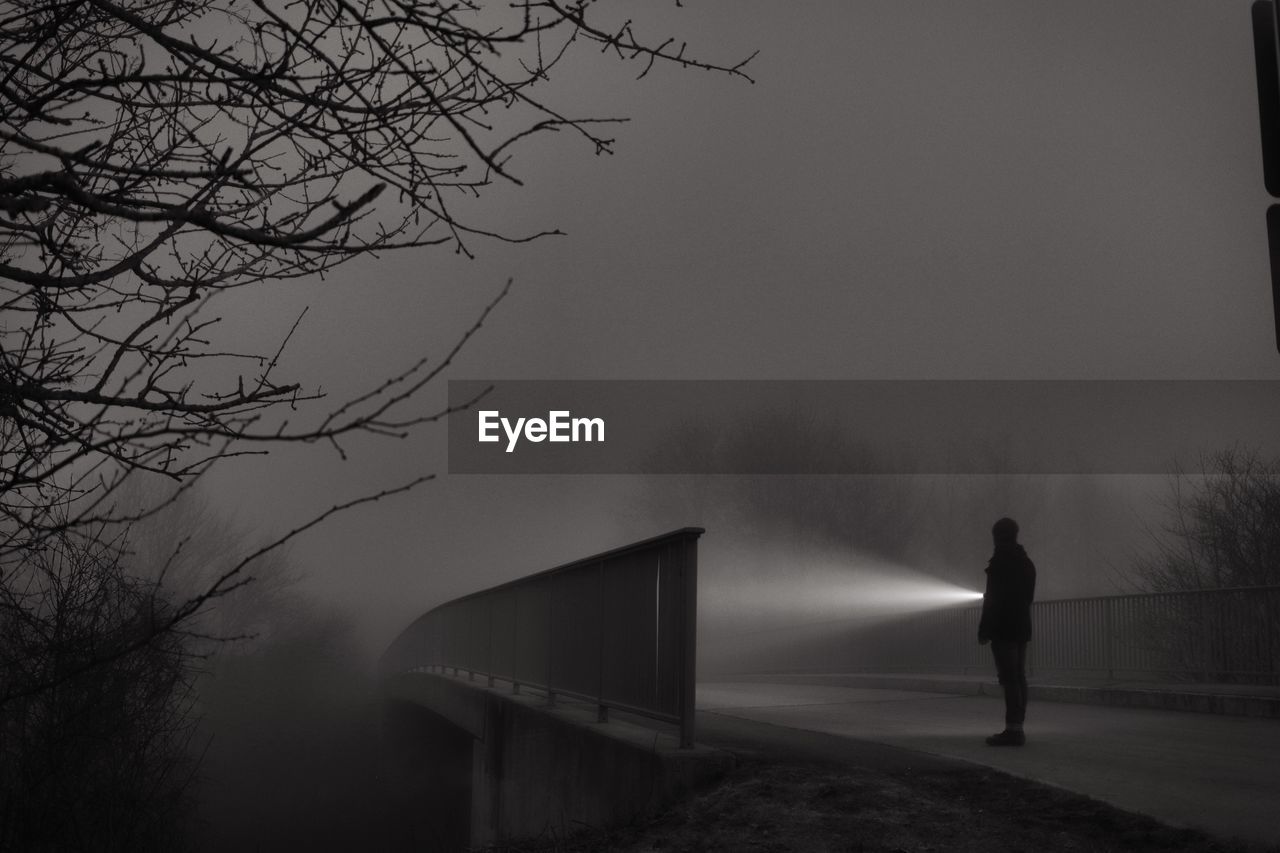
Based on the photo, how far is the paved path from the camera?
5.61 metres

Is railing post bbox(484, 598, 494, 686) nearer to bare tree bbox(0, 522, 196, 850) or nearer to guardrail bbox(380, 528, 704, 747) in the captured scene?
guardrail bbox(380, 528, 704, 747)

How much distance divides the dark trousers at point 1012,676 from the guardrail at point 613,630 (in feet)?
9.58

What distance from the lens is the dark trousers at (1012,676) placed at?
8211mm

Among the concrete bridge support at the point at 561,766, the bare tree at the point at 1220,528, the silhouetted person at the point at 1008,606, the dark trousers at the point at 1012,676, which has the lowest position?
the concrete bridge support at the point at 561,766

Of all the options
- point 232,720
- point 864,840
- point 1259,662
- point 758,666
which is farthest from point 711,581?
point 864,840

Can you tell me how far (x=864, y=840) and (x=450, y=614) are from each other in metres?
14.7

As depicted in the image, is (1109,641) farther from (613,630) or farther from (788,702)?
(613,630)

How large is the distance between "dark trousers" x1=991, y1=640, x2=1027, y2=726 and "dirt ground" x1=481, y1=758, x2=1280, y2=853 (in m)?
2.04

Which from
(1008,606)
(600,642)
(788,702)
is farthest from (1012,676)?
(788,702)

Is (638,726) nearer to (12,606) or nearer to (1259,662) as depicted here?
(12,606)

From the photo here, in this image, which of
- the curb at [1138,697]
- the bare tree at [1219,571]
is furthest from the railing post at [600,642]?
the bare tree at [1219,571]

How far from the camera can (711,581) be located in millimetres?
38844

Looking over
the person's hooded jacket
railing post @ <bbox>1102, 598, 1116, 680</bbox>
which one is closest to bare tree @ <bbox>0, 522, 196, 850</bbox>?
the person's hooded jacket

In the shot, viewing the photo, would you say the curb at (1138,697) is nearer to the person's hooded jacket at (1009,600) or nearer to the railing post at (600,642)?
the person's hooded jacket at (1009,600)
